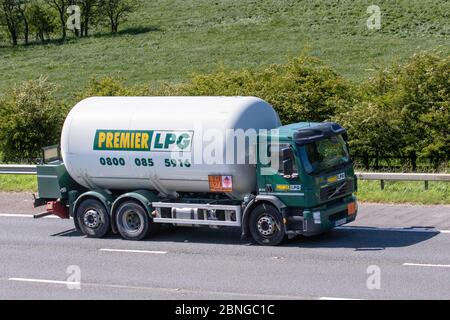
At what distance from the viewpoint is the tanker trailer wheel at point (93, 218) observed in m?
19.9

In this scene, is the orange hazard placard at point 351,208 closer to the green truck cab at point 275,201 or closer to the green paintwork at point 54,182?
the green truck cab at point 275,201

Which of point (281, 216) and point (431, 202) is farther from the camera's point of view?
point (431, 202)

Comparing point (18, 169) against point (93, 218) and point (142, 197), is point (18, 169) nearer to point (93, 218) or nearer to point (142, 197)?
point (93, 218)

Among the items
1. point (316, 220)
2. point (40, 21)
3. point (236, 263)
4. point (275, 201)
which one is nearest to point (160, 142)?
point (275, 201)

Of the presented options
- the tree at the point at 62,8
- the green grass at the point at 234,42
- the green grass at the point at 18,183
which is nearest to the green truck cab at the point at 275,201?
the green grass at the point at 18,183

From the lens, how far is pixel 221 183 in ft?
60.1

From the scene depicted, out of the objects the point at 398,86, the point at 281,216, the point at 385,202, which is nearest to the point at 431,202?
the point at 385,202

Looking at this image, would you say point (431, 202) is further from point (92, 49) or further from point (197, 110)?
point (92, 49)

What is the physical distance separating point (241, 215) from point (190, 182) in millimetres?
1222

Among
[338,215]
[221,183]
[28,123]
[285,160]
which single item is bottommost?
[338,215]

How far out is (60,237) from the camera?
20359 mm

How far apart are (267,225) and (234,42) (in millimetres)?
54945

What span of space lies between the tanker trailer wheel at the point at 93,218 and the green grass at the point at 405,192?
6.54 meters
